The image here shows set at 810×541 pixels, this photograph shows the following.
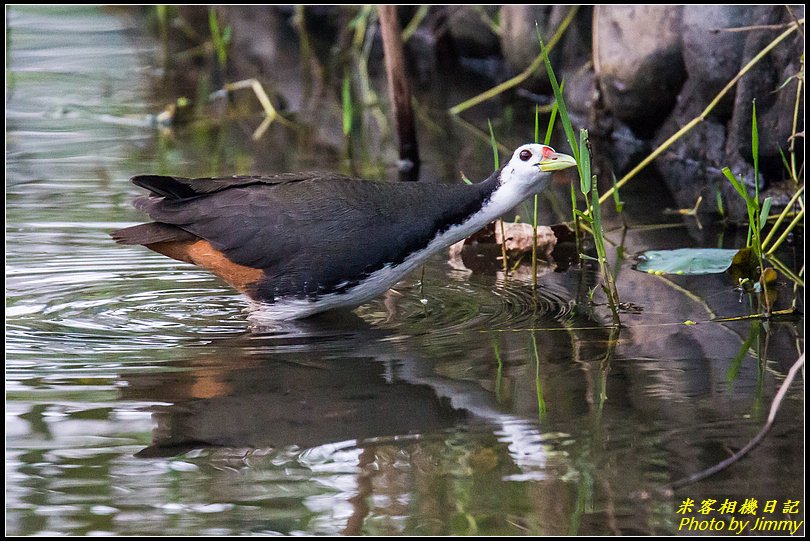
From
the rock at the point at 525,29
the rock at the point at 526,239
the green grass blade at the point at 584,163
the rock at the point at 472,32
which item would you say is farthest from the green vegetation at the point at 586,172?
the rock at the point at 472,32

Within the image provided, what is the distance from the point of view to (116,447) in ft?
12.7

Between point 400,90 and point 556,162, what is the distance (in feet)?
11.2

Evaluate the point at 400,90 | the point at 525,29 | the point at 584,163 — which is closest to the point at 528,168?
the point at 584,163

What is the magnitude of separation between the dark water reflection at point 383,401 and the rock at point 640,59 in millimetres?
2186

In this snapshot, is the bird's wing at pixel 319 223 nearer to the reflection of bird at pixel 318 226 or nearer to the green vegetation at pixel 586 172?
the reflection of bird at pixel 318 226

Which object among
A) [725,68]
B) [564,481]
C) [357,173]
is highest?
[725,68]

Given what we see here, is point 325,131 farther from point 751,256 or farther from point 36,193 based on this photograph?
point 751,256

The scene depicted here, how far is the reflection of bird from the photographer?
5.07 meters

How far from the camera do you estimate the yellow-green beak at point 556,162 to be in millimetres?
4910

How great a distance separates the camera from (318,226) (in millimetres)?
5148

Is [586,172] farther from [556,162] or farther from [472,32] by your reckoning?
[472,32]

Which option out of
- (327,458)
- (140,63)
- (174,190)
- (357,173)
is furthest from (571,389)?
(140,63)

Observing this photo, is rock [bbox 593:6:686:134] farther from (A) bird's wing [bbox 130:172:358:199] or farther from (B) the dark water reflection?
(A) bird's wing [bbox 130:172:358:199]

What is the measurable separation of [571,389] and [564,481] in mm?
844
